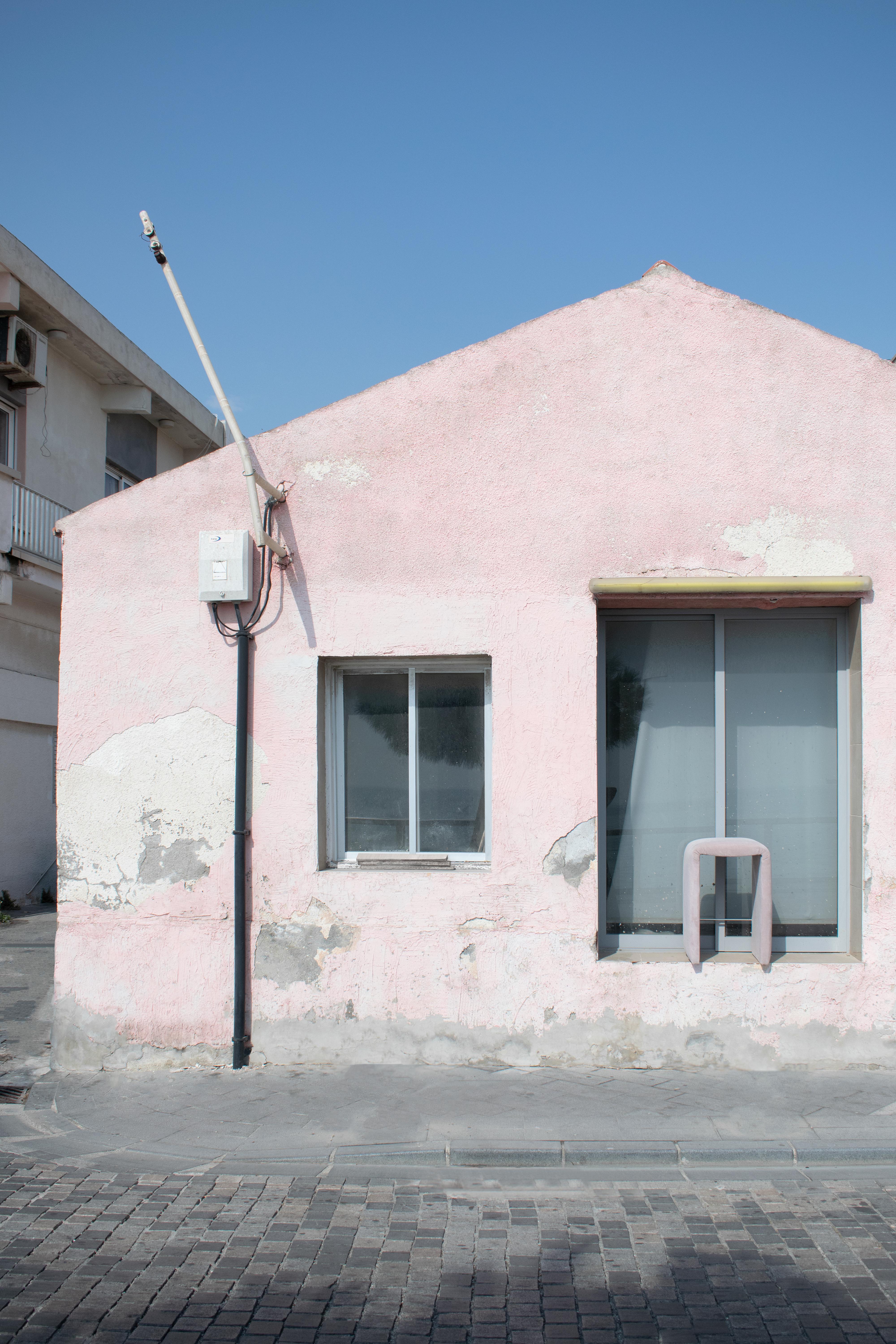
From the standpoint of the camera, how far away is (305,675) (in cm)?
600

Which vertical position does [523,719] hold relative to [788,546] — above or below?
below

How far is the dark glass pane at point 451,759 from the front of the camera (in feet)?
20.3

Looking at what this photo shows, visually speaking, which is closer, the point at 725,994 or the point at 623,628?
the point at 725,994

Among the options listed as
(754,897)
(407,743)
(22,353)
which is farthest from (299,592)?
(22,353)

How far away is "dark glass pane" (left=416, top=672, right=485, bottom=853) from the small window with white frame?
9905 mm

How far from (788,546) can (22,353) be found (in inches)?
440

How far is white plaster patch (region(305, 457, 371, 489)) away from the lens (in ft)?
19.7

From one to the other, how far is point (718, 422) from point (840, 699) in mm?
1890

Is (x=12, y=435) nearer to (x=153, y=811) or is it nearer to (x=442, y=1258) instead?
(x=153, y=811)

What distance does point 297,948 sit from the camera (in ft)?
19.3

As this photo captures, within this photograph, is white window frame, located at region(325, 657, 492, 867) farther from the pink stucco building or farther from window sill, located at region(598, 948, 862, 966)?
window sill, located at region(598, 948, 862, 966)

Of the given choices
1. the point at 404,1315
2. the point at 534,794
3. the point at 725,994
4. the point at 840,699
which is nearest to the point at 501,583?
the point at 534,794

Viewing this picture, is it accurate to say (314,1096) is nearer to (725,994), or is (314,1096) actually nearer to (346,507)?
(725,994)

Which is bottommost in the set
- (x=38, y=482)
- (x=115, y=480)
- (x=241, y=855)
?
(x=241, y=855)
